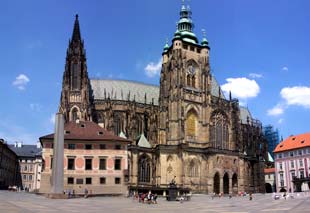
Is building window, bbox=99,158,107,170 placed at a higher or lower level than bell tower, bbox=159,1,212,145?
lower

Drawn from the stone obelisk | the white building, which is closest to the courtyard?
the stone obelisk

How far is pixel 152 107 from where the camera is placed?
3553 inches

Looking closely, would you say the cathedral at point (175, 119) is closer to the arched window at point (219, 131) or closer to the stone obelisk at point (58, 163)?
the arched window at point (219, 131)

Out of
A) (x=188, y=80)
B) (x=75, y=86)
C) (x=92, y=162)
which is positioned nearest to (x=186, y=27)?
(x=188, y=80)

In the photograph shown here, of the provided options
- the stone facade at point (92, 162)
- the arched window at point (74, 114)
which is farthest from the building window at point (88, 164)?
the arched window at point (74, 114)

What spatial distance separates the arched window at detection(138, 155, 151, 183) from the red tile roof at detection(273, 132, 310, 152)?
29268 mm

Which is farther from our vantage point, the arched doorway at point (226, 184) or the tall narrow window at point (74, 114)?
the arched doorway at point (226, 184)

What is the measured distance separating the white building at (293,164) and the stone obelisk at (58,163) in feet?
176

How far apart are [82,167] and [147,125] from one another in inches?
1217

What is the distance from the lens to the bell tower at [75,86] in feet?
257

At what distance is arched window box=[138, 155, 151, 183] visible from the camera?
80.4 meters

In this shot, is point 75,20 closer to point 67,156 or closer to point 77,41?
point 77,41

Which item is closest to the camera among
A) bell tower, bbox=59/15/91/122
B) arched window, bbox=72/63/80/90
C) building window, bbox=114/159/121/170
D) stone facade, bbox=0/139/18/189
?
building window, bbox=114/159/121/170

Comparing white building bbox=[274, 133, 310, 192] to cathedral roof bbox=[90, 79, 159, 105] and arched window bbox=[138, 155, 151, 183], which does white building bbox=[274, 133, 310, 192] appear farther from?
cathedral roof bbox=[90, 79, 159, 105]
